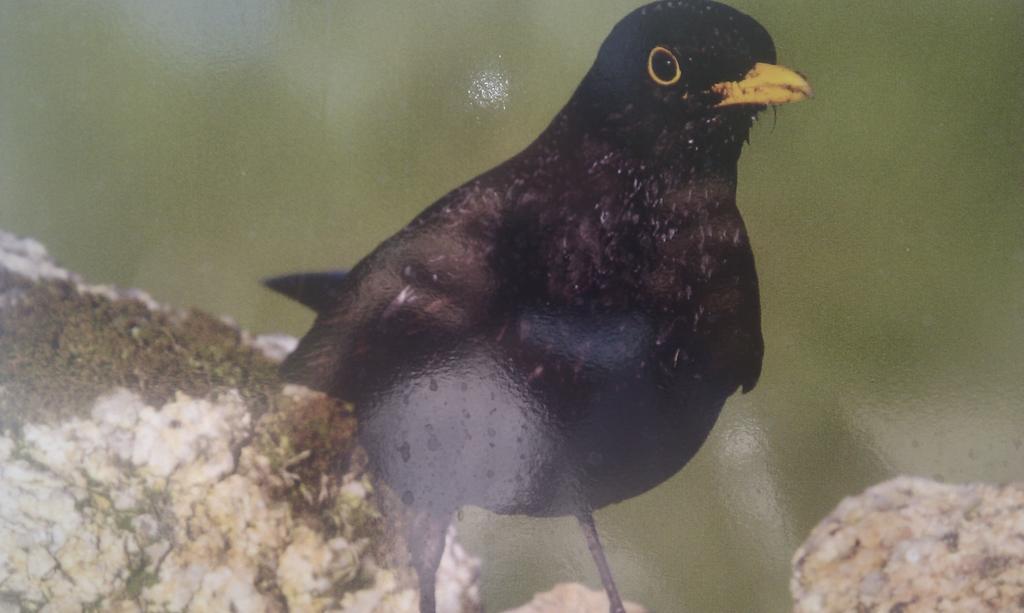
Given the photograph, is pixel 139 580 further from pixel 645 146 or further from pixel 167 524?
pixel 645 146

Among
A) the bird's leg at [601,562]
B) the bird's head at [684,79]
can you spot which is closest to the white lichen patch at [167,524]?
the bird's leg at [601,562]

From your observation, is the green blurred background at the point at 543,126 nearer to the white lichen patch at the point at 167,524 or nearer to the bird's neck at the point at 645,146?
the bird's neck at the point at 645,146

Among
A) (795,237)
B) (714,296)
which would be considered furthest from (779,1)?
(714,296)

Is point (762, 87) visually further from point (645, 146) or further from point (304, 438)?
point (304, 438)


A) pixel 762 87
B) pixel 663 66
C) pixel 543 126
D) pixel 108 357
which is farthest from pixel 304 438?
pixel 762 87

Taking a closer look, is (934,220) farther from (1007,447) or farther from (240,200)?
(240,200)

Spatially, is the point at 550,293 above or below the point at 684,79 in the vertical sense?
below

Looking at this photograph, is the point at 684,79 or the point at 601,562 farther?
the point at 601,562

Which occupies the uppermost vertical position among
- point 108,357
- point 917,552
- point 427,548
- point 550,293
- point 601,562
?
point 108,357
